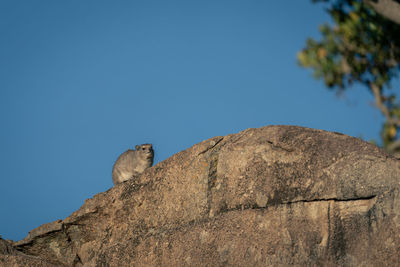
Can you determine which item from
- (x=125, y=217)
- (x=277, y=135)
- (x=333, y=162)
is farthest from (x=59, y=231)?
(x=333, y=162)

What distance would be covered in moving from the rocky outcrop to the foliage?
4521 millimetres

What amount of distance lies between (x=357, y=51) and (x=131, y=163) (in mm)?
6604

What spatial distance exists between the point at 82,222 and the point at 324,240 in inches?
208

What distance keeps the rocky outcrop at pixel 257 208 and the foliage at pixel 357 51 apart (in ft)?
14.8

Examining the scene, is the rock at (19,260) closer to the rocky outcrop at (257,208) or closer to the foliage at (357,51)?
the rocky outcrop at (257,208)

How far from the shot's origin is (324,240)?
884 centimetres

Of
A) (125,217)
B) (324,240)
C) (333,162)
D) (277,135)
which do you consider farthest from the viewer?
(125,217)

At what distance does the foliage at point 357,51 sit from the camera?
45.3 feet

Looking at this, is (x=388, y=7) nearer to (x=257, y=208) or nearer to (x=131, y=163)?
(x=257, y=208)

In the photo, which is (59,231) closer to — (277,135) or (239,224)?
(239,224)

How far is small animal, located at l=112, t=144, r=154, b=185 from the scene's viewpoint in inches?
577

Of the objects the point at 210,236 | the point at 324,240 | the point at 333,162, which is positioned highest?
the point at 333,162

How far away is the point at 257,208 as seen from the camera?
959cm

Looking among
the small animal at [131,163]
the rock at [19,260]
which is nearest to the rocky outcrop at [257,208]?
the rock at [19,260]
